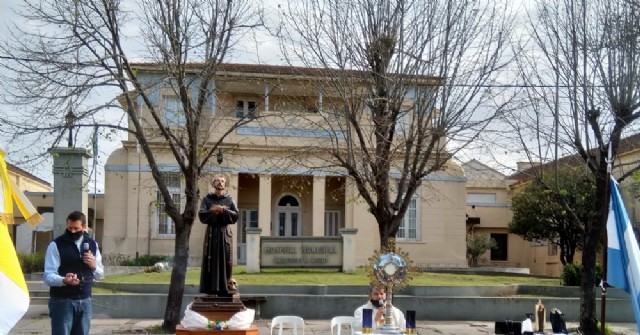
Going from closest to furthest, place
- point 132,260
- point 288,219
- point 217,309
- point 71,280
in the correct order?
point 71,280 → point 217,309 → point 132,260 → point 288,219

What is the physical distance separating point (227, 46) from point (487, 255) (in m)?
28.9

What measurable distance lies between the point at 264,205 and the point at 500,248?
660 inches

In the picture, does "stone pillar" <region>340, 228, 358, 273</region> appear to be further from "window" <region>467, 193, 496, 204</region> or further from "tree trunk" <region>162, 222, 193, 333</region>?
"window" <region>467, 193, 496, 204</region>

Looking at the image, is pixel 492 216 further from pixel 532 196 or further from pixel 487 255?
pixel 532 196

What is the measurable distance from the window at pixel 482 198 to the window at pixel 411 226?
11.9 metres

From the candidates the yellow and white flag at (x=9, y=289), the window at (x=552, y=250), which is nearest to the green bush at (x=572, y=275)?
the window at (x=552, y=250)

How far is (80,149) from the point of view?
18578 millimetres

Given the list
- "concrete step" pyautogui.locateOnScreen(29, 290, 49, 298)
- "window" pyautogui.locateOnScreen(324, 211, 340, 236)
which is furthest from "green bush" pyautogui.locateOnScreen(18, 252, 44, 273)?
"window" pyautogui.locateOnScreen(324, 211, 340, 236)

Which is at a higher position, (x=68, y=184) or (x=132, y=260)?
(x=68, y=184)

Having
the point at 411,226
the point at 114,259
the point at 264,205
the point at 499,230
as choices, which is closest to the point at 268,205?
the point at 264,205

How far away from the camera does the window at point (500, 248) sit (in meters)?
41.9

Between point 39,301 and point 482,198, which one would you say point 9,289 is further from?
point 482,198

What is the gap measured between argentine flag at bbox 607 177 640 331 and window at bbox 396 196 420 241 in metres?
23.7

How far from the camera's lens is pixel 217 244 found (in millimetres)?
11047
